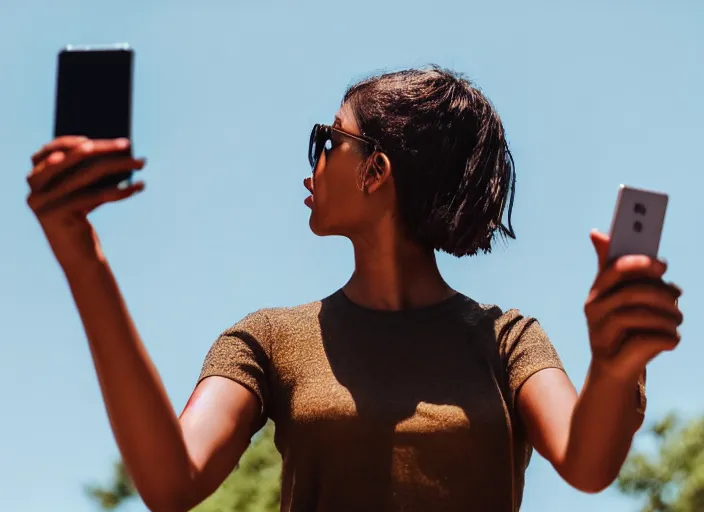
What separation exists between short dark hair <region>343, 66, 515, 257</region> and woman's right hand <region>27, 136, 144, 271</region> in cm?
124

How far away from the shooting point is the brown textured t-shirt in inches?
133

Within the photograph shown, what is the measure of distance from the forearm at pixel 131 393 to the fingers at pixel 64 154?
237 millimetres

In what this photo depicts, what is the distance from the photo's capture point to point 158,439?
3.08 m

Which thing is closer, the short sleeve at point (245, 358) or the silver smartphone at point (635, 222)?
the silver smartphone at point (635, 222)

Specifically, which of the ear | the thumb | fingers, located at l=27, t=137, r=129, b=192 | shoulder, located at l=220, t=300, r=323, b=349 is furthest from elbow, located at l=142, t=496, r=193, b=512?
the thumb

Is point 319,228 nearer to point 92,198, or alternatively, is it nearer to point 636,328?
point 92,198

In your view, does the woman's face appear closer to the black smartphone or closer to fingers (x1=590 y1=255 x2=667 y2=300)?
the black smartphone

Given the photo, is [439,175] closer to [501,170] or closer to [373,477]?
[501,170]

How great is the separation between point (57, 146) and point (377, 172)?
1.26 meters

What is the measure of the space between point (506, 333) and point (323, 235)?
58 centimetres

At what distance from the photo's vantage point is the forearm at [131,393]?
291 centimetres

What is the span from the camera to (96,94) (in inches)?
113

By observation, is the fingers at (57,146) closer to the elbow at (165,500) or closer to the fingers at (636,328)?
the elbow at (165,500)

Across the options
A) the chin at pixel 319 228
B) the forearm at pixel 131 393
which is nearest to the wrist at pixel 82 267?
the forearm at pixel 131 393
